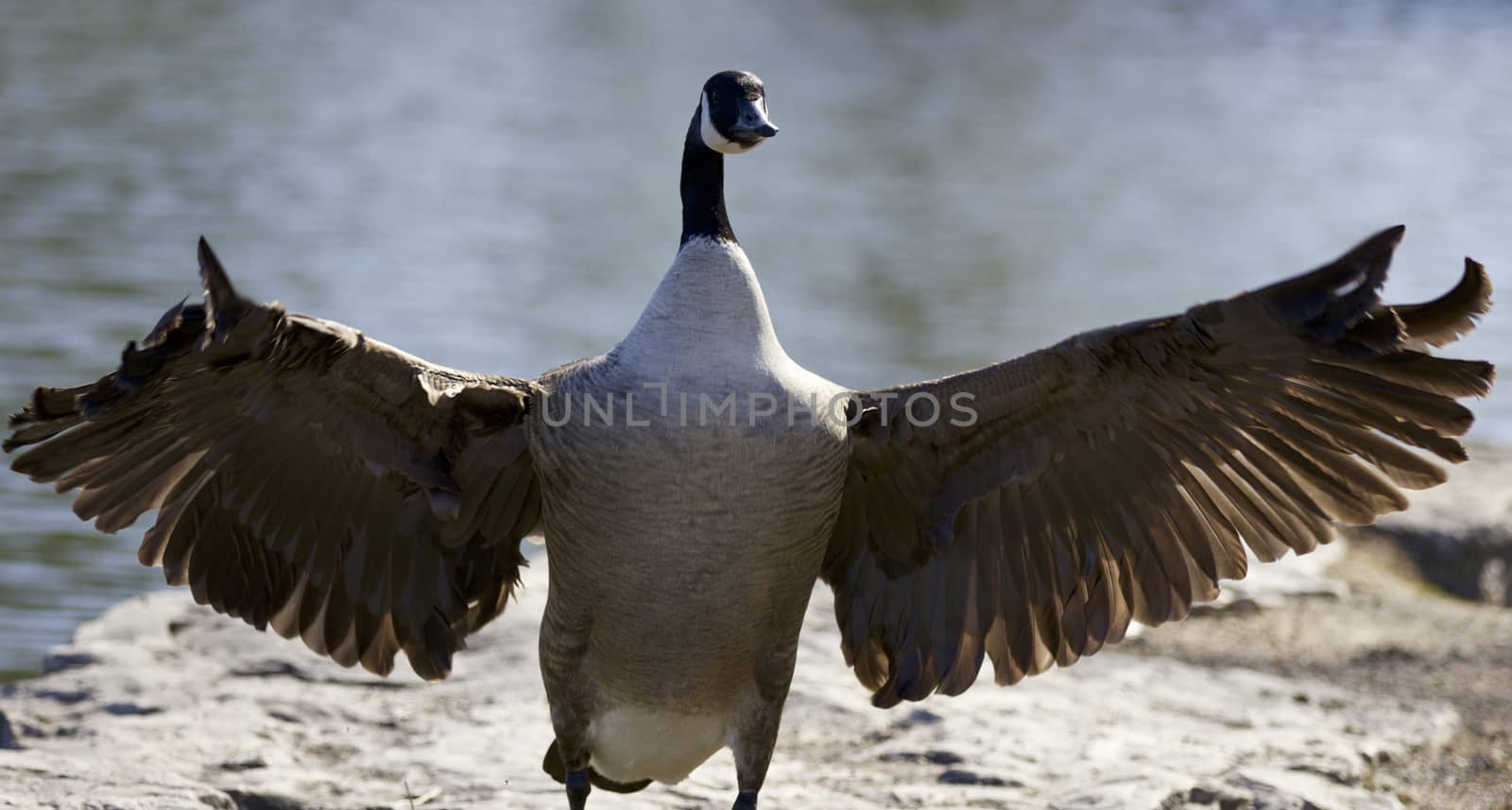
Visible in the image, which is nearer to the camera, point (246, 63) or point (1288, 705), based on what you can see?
point (1288, 705)

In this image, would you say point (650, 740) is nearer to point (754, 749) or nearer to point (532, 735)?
point (754, 749)

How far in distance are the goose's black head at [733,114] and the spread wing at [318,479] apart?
951 mm

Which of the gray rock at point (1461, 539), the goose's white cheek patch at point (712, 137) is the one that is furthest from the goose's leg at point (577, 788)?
the gray rock at point (1461, 539)

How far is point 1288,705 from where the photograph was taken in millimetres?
6594

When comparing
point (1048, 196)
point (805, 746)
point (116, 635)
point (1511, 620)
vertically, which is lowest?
point (805, 746)

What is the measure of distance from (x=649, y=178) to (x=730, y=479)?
1510cm

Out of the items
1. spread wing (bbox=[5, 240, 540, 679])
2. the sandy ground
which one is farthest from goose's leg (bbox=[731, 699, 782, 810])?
the sandy ground

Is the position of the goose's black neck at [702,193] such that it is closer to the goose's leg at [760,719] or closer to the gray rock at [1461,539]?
the goose's leg at [760,719]

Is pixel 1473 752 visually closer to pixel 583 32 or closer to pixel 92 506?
pixel 92 506

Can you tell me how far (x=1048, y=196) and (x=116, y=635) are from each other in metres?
14.7

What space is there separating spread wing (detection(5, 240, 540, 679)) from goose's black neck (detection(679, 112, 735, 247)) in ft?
2.32

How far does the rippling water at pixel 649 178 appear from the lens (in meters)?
13.7

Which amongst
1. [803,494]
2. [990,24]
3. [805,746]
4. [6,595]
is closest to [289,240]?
[6,595]

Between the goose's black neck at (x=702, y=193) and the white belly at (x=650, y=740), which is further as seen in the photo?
the white belly at (x=650, y=740)
